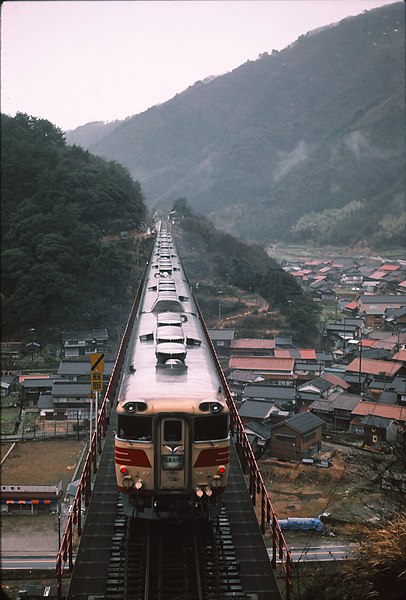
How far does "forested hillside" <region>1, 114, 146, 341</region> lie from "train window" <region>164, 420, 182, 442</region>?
21.1 metres

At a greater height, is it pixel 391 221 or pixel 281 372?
pixel 391 221

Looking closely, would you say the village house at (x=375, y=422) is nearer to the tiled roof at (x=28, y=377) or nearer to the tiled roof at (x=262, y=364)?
the tiled roof at (x=262, y=364)

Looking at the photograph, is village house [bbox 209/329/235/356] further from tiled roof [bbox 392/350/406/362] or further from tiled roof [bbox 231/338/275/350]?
tiled roof [bbox 392/350/406/362]

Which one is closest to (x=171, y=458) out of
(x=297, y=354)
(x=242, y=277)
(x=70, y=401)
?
(x=70, y=401)

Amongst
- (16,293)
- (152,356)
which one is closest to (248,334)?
(16,293)

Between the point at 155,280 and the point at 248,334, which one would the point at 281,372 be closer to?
the point at 248,334

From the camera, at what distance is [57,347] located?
1125 inches

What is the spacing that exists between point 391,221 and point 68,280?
46.6 meters

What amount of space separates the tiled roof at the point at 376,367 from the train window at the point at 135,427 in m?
22.3

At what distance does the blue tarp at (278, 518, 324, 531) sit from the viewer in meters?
15.0

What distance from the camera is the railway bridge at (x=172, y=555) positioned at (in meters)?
5.67

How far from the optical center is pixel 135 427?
20.1 feet

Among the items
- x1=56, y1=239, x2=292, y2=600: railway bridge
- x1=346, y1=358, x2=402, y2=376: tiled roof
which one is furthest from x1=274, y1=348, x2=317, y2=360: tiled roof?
x1=56, y1=239, x2=292, y2=600: railway bridge

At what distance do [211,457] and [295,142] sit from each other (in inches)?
4144
